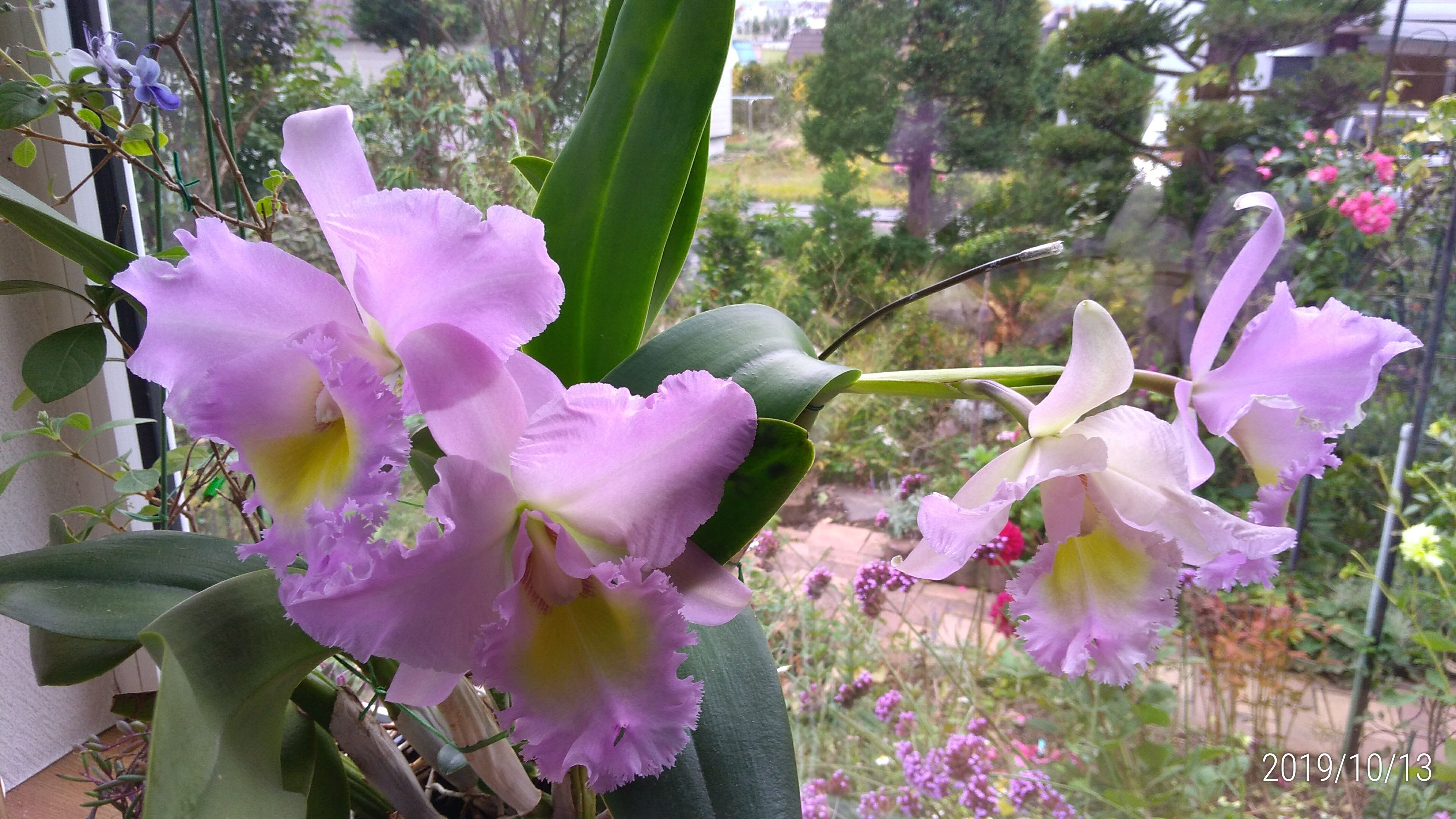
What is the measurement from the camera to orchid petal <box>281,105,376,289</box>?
37cm

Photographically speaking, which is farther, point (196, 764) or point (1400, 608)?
point (1400, 608)

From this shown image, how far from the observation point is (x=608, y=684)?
0.34m

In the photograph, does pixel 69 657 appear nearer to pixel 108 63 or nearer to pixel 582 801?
pixel 582 801

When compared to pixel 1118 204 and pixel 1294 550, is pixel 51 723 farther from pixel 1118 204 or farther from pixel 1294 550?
pixel 1294 550

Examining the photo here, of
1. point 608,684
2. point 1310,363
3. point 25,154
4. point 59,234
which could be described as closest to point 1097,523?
point 1310,363

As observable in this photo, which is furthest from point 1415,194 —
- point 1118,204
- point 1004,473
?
point 1004,473

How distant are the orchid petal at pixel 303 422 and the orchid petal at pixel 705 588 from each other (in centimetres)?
13

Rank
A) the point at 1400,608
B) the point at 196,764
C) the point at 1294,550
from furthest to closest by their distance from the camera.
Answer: the point at 1294,550 → the point at 1400,608 → the point at 196,764

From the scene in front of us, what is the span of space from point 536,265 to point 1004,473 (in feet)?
0.84

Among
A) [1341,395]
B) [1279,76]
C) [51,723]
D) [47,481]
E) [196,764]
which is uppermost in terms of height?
[1279,76]

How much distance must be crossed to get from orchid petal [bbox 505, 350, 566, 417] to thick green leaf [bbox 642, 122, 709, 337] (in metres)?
0.15

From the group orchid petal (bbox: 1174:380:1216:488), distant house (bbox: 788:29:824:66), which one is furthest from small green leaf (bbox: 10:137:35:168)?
distant house (bbox: 788:29:824:66)

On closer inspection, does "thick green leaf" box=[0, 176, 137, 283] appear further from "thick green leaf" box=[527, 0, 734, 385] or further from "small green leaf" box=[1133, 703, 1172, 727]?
"small green leaf" box=[1133, 703, 1172, 727]

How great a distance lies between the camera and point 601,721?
13.0 inches
